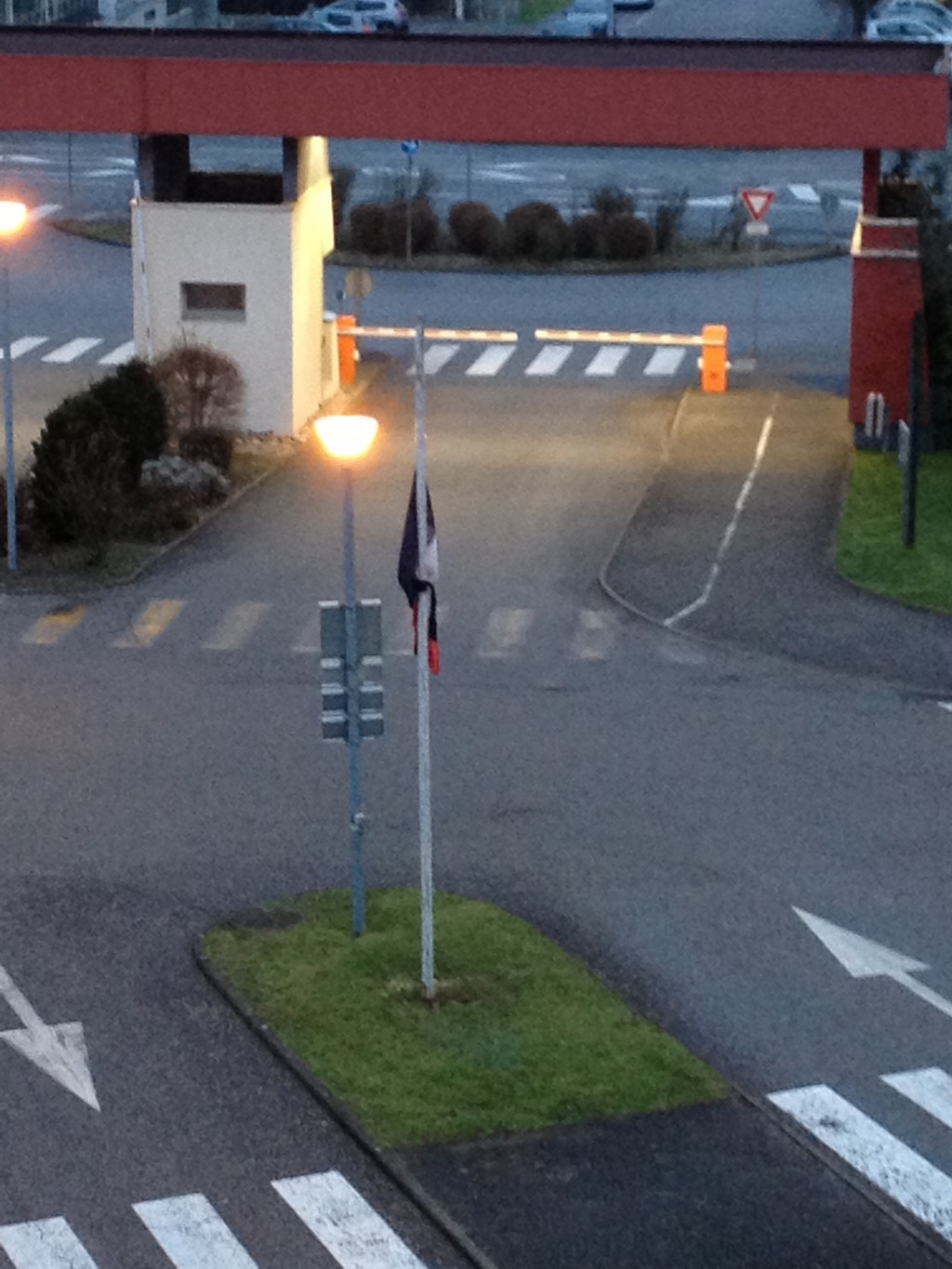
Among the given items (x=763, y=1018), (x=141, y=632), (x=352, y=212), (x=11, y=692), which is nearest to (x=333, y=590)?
(x=141, y=632)

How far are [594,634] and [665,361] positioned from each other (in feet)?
52.2

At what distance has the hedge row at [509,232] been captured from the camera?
48531 millimetres

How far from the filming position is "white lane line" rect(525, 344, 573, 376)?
39031 millimetres

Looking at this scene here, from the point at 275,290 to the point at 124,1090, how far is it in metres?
19.5

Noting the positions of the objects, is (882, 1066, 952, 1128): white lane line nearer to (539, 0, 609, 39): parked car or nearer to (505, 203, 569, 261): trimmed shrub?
(505, 203, 569, 261): trimmed shrub

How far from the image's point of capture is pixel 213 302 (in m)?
32.8

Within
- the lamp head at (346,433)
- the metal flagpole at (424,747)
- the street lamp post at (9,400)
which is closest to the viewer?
the lamp head at (346,433)

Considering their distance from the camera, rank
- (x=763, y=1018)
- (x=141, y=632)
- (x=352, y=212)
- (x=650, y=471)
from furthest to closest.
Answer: (x=352, y=212) < (x=650, y=471) < (x=141, y=632) < (x=763, y=1018)

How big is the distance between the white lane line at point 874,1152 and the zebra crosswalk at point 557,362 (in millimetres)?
24905

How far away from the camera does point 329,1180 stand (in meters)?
13.2

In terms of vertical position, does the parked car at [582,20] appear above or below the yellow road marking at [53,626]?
above

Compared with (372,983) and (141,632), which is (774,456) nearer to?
(141,632)

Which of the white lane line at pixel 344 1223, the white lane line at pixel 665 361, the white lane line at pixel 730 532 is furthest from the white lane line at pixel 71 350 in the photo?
the white lane line at pixel 344 1223

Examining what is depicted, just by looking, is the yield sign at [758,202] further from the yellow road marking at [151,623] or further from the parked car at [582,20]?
the parked car at [582,20]
